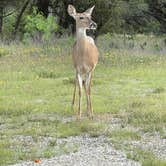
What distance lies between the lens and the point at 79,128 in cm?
952

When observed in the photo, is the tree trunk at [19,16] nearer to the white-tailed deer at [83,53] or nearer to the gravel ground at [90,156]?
the white-tailed deer at [83,53]

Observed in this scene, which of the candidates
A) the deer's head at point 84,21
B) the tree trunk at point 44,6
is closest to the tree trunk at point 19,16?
the tree trunk at point 44,6

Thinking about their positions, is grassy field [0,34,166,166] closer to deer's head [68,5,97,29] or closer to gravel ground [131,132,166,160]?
gravel ground [131,132,166,160]

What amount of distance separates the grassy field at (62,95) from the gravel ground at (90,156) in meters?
0.25

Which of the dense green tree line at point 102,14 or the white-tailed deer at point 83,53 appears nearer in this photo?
the white-tailed deer at point 83,53

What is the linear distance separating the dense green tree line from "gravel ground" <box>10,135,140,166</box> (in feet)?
59.4

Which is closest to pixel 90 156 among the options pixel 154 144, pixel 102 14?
pixel 154 144

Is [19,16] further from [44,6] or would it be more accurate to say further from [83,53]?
[83,53]

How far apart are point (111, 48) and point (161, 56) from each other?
2.38m

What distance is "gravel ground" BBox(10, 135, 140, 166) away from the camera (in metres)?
7.30

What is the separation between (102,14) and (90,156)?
1942cm

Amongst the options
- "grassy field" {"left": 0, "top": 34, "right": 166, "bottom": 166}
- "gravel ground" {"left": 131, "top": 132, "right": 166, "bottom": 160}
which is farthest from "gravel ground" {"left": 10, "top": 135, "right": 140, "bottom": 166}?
"gravel ground" {"left": 131, "top": 132, "right": 166, "bottom": 160}

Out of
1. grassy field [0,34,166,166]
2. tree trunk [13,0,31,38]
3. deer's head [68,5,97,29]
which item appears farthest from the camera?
tree trunk [13,0,31,38]

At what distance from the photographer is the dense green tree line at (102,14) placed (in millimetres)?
26672
